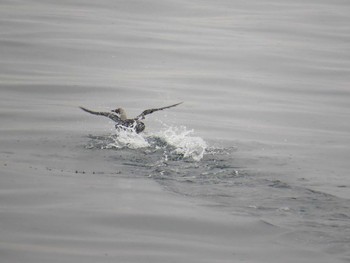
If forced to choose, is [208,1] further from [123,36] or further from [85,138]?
[85,138]

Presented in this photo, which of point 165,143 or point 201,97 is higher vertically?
point 201,97

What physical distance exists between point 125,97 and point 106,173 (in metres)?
6.26

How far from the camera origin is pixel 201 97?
18469 mm

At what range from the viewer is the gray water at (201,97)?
451 inches

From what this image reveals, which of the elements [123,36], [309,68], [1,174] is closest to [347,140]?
[1,174]

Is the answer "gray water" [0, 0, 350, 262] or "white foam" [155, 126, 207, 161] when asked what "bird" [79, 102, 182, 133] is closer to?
"gray water" [0, 0, 350, 262]

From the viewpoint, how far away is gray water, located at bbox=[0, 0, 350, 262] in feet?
37.6

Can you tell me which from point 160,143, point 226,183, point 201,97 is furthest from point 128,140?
point 201,97

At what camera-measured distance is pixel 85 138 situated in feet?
46.6

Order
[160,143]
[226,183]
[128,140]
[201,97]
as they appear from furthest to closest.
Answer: [201,97] < [160,143] < [128,140] < [226,183]

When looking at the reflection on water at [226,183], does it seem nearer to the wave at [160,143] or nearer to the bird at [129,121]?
the wave at [160,143]

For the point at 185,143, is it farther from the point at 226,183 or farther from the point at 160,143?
the point at 226,183

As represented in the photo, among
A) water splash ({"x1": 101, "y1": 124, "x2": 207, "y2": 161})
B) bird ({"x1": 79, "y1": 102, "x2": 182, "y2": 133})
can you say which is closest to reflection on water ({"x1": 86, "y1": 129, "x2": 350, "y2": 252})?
water splash ({"x1": 101, "y1": 124, "x2": 207, "y2": 161})

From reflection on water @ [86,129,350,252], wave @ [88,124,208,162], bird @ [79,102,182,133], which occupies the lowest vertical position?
reflection on water @ [86,129,350,252]
